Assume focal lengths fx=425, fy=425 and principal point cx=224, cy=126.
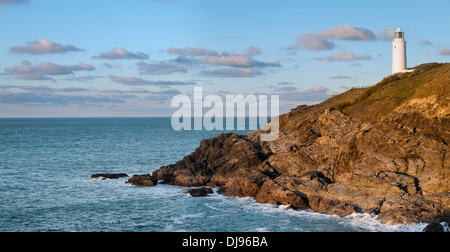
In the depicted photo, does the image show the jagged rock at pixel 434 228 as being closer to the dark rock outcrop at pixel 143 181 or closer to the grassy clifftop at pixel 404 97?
the grassy clifftop at pixel 404 97

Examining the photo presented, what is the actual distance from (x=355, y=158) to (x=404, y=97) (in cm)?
1033

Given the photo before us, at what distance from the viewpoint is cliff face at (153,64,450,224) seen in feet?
116

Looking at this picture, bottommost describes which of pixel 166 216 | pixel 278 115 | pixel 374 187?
pixel 166 216

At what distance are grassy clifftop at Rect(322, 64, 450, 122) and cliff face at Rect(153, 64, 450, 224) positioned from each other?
4.3 inches

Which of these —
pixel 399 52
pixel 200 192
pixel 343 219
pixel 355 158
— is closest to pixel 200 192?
pixel 200 192

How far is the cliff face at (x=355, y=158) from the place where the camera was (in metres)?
35.3

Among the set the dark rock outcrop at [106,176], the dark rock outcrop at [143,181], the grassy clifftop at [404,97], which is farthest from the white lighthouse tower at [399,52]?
the dark rock outcrop at [106,176]

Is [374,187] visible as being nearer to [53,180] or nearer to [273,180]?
[273,180]

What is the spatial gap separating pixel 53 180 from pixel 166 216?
2512 centimetres

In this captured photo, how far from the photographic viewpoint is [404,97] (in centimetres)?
4553

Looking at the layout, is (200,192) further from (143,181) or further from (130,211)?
(143,181)

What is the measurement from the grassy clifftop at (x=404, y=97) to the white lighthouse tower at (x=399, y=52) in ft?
20.3
